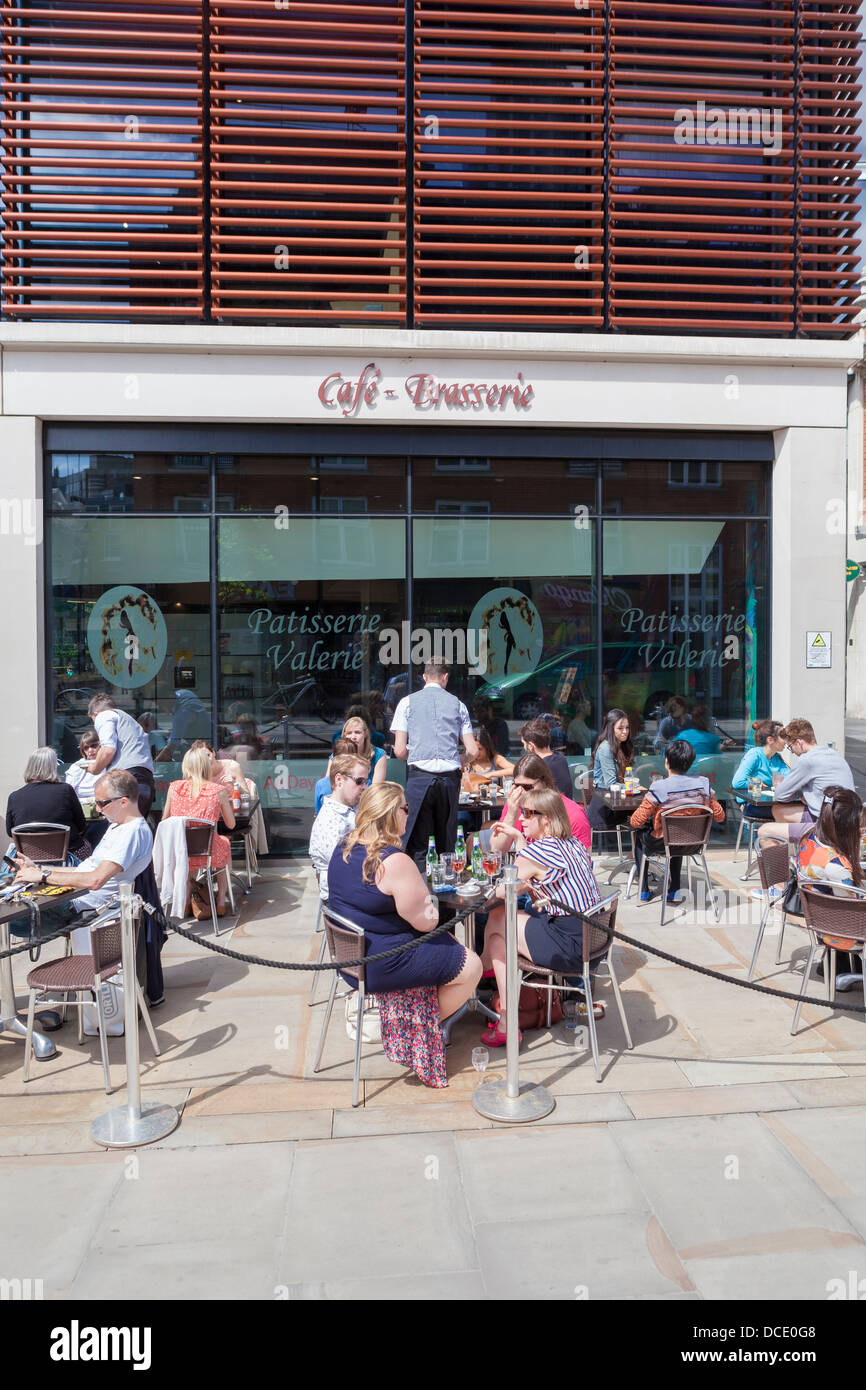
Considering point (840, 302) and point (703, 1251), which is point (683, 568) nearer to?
point (840, 302)

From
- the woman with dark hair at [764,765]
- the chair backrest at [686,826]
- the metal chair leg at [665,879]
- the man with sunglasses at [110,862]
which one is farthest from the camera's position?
the woman with dark hair at [764,765]

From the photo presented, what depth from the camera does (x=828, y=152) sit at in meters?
10.7

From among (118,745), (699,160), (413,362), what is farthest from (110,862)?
(699,160)

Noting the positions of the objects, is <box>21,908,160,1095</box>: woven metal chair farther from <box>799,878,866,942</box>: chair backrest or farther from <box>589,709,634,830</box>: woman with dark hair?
<box>589,709,634,830</box>: woman with dark hair

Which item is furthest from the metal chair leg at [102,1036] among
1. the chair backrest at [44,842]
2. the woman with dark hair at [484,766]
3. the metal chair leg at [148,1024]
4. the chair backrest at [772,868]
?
the woman with dark hair at [484,766]

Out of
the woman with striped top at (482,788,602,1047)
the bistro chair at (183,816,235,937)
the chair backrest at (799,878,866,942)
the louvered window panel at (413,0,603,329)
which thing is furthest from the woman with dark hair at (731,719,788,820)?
the bistro chair at (183,816,235,937)

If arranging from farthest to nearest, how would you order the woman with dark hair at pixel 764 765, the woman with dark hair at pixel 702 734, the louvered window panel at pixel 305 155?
1. the woman with dark hair at pixel 702 734
2. the louvered window panel at pixel 305 155
3. the woman with dark hair at pixel 764 765

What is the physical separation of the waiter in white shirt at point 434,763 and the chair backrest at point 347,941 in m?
3.18

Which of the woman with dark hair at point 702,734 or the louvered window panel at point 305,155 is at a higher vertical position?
the louvered window panel at point 305,155

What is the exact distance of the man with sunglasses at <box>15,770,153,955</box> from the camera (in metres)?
5.63

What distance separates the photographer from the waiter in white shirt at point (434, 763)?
8.41 m

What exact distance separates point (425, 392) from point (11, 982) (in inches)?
275

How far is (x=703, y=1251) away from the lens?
3.66 m

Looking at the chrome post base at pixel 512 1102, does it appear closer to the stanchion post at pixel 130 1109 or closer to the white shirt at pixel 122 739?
the stanchion post at pixel 130 1109
